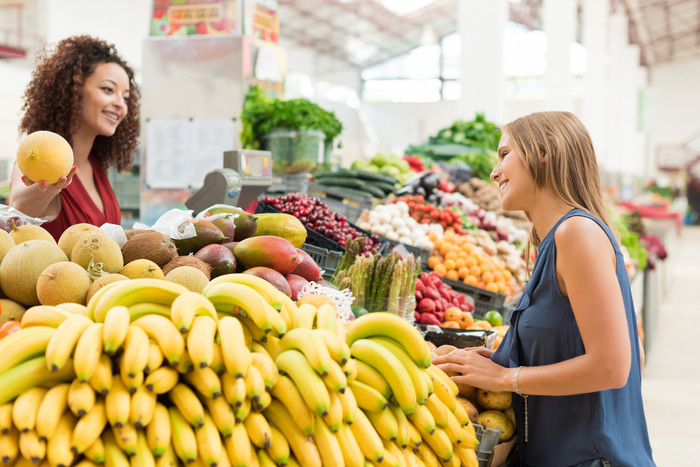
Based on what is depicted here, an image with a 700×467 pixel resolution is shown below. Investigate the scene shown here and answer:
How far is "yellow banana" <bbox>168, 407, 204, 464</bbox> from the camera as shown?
125 cm

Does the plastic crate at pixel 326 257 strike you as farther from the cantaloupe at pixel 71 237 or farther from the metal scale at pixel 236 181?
the cantaloupe at pixel 71 237

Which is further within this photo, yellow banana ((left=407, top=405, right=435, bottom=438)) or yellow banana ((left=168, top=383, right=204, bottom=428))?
yellow banana ((left=407, top=405, right=435, bottom=438))

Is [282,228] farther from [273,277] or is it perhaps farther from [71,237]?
[71,237]

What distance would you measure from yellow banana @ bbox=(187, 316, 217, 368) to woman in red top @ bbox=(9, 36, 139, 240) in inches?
73.8

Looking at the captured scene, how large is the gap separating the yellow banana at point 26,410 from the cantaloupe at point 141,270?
2.33 feet

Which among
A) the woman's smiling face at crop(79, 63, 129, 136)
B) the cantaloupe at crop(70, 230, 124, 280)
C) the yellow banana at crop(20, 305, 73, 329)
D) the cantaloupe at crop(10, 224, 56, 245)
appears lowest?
the yellow banana at crop(20, 305, 73, 329)

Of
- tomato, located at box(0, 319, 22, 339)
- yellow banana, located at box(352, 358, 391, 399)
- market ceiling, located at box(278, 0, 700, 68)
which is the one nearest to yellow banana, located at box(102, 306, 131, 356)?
tomato, located at box(0, 319, 22, 339)

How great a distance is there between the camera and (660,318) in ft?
29.7

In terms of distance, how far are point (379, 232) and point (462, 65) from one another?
18.3 feet

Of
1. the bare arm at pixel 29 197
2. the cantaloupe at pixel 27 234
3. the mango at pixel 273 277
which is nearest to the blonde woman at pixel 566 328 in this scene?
the mango at pixel 273 277

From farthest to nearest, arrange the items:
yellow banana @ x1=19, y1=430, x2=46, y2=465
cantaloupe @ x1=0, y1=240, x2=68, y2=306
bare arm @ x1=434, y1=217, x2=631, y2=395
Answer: cantaloupe @ x1=0, y1=240, x2=68, y2=306
bare arm @ x1=434, y1=217, x2=631, y2=395
yellow banana @ x1=19, y1=430, x2=46, y2=465

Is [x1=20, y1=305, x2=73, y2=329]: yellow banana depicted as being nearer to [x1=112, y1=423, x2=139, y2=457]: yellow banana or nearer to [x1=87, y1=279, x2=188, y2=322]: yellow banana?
[x1=87, y1=279, x2=188, y2=322]: yellow banana

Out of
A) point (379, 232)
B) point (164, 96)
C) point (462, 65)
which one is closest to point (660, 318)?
point (462, 65)

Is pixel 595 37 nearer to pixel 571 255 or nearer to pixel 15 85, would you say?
pixel 15 85
